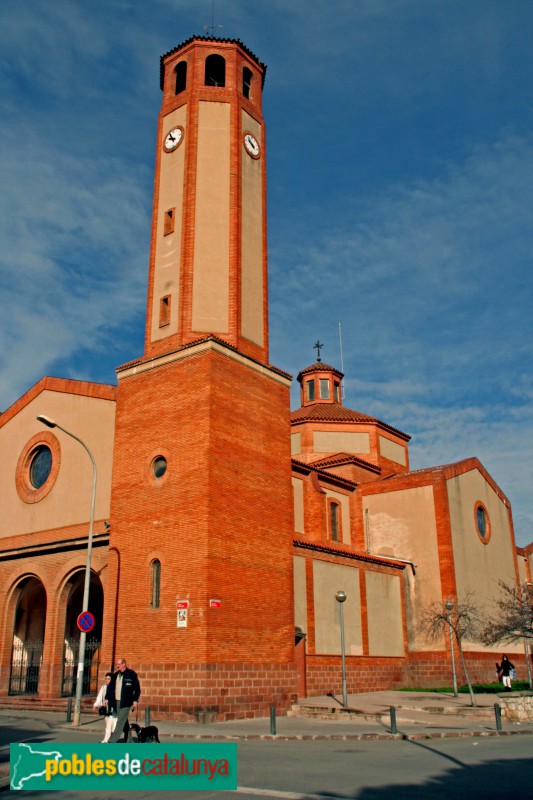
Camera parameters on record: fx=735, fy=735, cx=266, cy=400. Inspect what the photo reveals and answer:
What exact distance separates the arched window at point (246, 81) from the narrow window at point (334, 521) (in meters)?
16.9

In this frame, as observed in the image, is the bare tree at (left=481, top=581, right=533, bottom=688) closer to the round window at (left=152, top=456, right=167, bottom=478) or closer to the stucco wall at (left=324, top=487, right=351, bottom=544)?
the stucco wall at (left=324, top=487, right=351, bottom=544)

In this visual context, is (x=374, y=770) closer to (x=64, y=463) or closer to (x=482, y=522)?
(x=64, y=463)

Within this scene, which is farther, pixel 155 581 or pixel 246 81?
pixel 246 81

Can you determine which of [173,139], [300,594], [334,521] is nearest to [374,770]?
Result: [300,594]

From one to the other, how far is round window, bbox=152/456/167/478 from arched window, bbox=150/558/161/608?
2.49m

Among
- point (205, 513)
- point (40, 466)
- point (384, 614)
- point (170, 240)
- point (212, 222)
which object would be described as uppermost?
point (212, 222)

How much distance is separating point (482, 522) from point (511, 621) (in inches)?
325

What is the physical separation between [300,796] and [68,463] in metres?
18.3

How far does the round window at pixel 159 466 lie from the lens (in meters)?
21.4

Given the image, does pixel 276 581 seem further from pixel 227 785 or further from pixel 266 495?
pixel 227 785

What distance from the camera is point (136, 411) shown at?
894 inches

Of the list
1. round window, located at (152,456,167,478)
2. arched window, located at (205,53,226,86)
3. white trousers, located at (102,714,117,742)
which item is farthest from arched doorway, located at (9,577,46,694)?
arched window, located at (205,53,226,86)

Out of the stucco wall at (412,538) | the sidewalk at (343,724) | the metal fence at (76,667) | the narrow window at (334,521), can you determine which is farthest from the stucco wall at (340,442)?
the metal fence at (76,667)

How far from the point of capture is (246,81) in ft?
88.7
